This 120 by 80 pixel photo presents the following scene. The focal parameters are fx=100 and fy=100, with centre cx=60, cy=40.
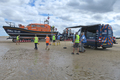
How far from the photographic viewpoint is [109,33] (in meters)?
8.88

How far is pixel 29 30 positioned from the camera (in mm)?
18172

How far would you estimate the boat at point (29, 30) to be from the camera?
16.7m

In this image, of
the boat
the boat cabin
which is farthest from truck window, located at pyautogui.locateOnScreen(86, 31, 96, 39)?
the boat cabin

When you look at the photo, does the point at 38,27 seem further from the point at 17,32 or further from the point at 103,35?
the point at 103,35

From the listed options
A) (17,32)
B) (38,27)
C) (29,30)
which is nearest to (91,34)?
(29,30)

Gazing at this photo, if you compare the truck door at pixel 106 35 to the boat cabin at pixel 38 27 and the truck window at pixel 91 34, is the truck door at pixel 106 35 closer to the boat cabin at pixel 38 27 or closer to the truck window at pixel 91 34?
the truck window at pixel 91 34

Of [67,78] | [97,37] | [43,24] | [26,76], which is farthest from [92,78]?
[43,24]

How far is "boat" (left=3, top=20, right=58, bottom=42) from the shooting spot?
1675 cm

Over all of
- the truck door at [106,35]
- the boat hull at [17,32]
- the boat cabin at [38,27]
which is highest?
the boat cabin at [38,27]

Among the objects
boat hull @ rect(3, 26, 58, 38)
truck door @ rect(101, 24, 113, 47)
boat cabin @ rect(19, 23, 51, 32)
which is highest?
boat cabin @ rect(19, 23, 51, 32)

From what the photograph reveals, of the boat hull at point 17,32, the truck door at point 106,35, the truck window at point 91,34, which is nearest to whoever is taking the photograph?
the truck door at point 106,35

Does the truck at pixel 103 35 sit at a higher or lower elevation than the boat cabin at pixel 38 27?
lower

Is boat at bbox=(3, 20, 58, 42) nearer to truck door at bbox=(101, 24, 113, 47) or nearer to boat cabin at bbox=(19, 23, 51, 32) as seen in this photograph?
boat cabin at bbox=(19, 23, 51, 32)

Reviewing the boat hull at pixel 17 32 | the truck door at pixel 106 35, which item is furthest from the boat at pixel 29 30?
the truck door at pixel 106 35
